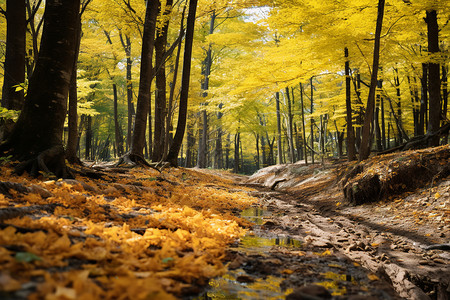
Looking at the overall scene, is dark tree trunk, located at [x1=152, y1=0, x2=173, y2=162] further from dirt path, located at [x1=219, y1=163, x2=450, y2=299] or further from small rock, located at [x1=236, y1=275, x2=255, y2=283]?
small rock, located at [x1=236, y1=275, x2=255, y2=283]

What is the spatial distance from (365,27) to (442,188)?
5.03 m

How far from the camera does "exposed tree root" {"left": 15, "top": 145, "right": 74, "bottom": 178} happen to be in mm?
3957

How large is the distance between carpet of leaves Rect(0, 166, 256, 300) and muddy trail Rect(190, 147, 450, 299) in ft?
0.93

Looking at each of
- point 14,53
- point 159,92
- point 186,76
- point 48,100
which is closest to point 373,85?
point 186,76

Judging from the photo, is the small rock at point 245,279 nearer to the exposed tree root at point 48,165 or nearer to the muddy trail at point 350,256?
the muddy trail at point 350,256

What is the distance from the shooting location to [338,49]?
8.85m

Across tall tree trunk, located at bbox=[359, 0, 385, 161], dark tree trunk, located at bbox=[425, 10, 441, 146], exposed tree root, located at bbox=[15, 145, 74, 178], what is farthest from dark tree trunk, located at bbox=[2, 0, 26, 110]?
dark tree trunk, located at bbox=[425, 10, 441, 146]

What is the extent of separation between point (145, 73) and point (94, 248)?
748cm

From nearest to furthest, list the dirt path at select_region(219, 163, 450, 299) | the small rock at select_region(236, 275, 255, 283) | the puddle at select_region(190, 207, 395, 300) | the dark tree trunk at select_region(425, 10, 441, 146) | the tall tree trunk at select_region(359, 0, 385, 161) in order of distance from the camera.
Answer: the puddle at select_region(190, 207, 395, 300)
the small rock at select_region(236, 275, 255, 283)
the dirt path at select_region(219, 163, 450, 299)
the tall tree trunk at select_region(359, 0, 385, 161)
the dark tree trunk at select_region(425, 10, 441, 146)

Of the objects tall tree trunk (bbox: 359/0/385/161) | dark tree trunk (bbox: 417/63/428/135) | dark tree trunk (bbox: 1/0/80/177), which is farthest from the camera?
dark tree trunk (bbox: 417/63/428/135)

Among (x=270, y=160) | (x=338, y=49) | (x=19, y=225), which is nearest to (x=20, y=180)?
(x=19, y=225)

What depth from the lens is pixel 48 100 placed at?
4293mm

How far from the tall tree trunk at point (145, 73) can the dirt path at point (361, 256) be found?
534 cm

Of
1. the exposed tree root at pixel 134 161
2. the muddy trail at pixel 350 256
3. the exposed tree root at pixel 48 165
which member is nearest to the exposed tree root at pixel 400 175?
the muddy trail at pixel 350 256
